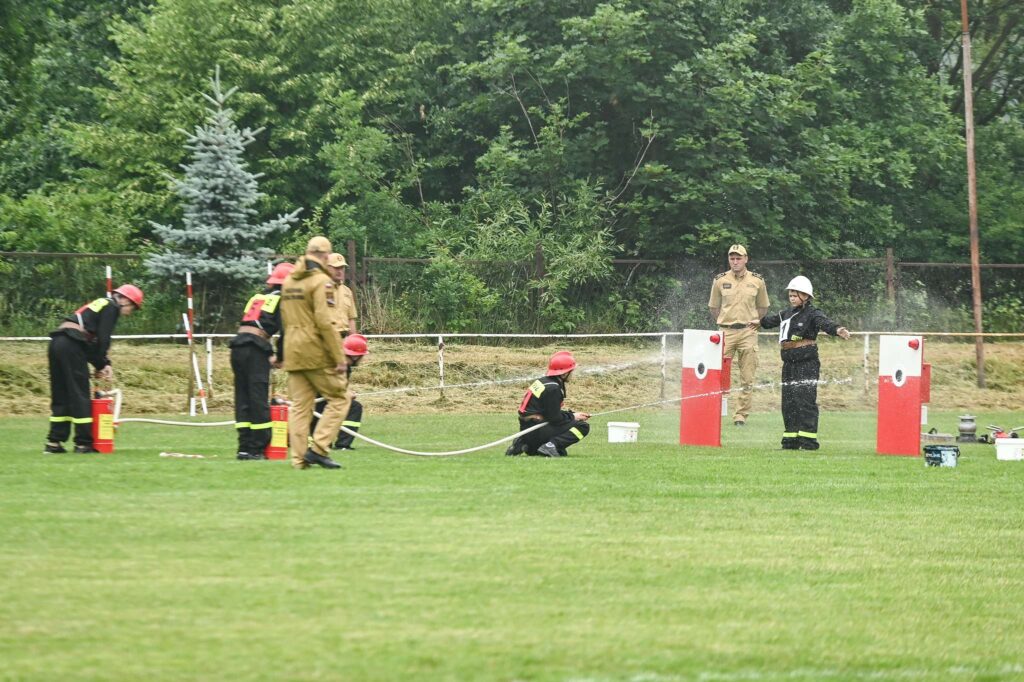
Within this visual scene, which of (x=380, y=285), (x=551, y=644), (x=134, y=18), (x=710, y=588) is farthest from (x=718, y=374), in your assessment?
(x=134, y=18)

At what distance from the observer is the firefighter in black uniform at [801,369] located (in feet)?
57.5

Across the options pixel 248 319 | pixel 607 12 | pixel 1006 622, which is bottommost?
pixel 1006 622

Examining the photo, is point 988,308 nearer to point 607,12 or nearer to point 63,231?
point 607,12

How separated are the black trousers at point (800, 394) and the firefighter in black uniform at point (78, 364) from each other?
7.21 metres

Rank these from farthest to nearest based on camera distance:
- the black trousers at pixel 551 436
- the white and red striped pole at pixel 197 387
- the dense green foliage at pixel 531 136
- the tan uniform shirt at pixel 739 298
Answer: the dense green foliage at pixel 531 136, the white and red striped pole at pixel 197 387, the tan uniform shirt at pixel 739 298, the black trousers at pixel 551 436

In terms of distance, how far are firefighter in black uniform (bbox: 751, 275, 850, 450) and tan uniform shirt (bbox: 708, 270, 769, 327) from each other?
3766 millimetres

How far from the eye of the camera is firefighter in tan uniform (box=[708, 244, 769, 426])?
21641mm

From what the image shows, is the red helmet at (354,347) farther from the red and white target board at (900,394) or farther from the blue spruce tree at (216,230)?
the blue spruce tree at (216,230)

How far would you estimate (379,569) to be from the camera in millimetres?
8375

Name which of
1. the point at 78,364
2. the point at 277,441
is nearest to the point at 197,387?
the point at 78,364

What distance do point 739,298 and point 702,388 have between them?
4.31 meters

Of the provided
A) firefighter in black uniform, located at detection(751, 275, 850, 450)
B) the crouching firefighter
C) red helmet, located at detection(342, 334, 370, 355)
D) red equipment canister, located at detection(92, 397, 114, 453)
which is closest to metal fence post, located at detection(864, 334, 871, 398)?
firefighter in black uniform, located at detection(751, 275, 850, 450)

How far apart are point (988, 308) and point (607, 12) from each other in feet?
35.3

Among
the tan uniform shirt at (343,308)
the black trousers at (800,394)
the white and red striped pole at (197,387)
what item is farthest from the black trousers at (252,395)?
the white and red striped pole at (197,387)
